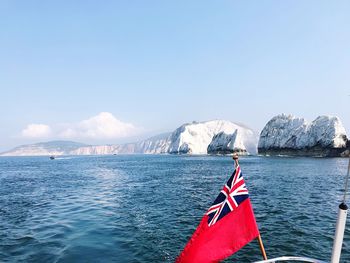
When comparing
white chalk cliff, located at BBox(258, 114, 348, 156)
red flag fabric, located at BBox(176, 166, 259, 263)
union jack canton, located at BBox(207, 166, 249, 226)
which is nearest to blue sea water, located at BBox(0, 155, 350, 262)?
red flag fabric, located at BBox(176, 166, 259, 263)

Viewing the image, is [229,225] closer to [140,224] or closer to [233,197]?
[233,197]

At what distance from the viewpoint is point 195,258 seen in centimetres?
688

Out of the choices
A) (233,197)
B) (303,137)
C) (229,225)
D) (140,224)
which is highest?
(303,137)

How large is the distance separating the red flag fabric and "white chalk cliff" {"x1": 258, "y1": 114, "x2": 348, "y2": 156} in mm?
125726

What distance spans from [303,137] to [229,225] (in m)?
135

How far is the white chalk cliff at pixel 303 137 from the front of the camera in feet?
377

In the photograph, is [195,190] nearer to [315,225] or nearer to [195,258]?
[315,225]

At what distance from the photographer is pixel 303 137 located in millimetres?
127250

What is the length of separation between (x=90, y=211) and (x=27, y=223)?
556cm

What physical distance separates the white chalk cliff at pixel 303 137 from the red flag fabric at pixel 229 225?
412 ft

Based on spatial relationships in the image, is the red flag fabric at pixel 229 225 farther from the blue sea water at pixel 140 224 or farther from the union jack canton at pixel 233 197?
the blue sea water at pixel 140 224

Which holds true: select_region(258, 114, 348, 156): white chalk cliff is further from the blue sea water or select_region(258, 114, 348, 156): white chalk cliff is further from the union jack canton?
the union jack canton

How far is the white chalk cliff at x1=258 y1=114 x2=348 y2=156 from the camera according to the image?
377 ft

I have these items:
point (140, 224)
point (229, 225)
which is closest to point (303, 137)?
point (140, 224)
